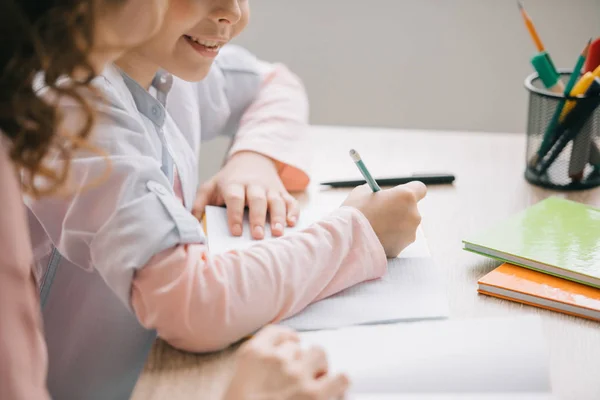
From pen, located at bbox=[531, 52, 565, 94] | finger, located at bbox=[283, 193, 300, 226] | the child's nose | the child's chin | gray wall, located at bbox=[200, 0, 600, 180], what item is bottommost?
gray wall, located at bbox=[200, 0, 600, 180]

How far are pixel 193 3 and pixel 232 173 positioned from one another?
0.25m

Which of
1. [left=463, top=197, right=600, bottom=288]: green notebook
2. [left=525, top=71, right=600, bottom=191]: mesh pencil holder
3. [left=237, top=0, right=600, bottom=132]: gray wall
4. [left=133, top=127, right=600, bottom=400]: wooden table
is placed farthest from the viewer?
[left=237, top=0, right=600, bottom=132]: gray wall

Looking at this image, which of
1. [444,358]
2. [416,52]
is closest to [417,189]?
[444,358]

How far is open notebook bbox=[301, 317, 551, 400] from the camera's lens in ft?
1.88

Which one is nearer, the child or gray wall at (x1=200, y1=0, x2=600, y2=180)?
the child

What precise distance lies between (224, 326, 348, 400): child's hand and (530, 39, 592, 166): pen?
0.54 m

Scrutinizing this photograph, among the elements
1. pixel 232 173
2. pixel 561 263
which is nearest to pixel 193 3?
pixel 232 173

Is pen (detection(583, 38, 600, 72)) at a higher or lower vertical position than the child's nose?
lower

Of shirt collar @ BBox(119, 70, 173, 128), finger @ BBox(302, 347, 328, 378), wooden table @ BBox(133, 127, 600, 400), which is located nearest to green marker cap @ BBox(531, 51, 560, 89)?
wooden table @ BBox(133, 127, 600, 400)

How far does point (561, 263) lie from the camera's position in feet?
2.39

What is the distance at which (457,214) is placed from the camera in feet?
3.01

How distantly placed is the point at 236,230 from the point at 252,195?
0.07 meters

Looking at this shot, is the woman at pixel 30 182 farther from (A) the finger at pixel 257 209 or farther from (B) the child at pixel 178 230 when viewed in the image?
(A) the finger at pixel 257 209

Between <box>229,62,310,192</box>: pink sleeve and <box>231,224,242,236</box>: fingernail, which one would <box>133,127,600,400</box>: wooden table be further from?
<box>231,224,242,236</box>: fingernail
